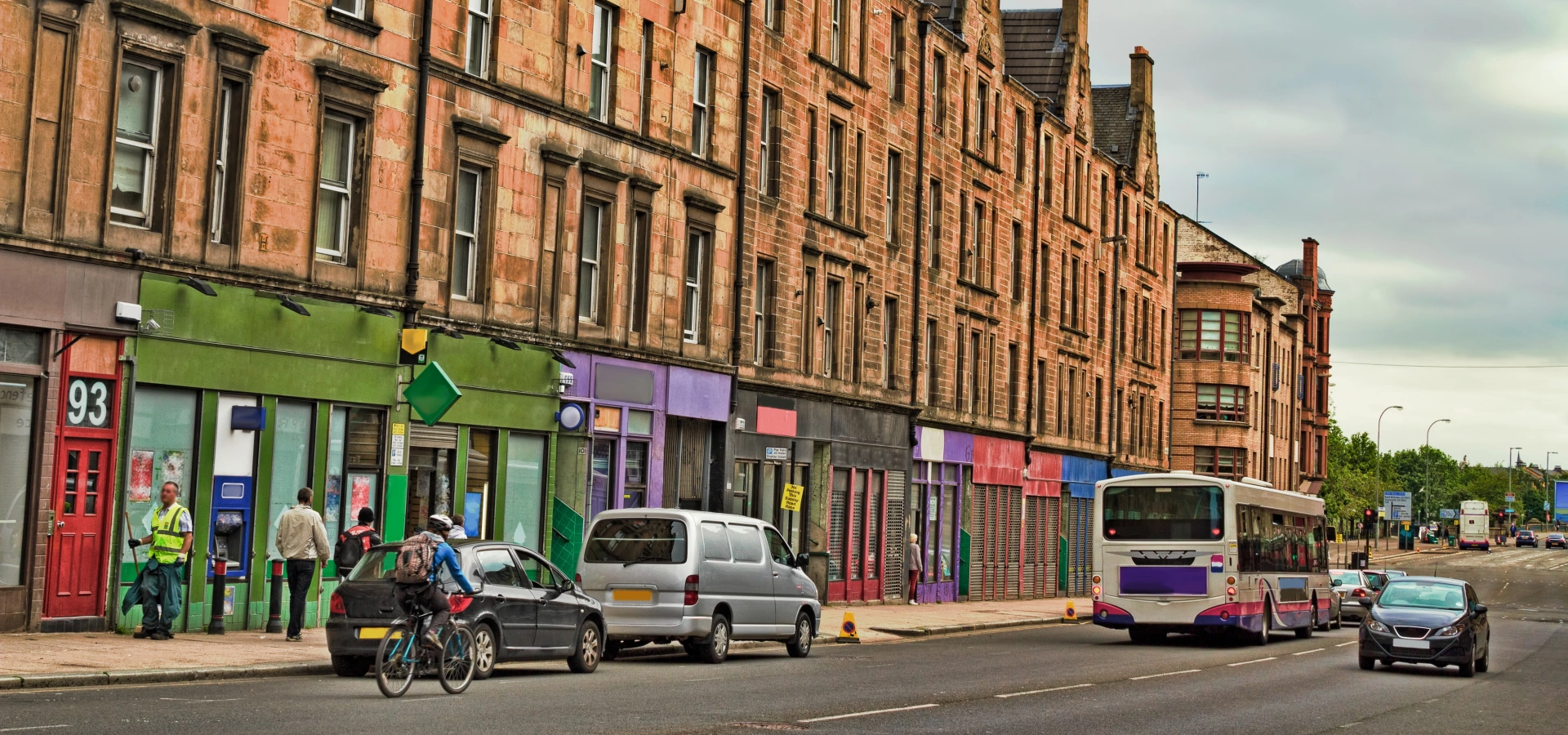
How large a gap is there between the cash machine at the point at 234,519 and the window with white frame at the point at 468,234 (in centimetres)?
546

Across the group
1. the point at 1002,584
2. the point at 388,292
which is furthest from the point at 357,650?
the point at 1002,584

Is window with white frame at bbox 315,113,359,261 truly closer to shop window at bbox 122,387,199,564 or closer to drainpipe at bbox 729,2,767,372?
shop window at bbox 122,387,199,564

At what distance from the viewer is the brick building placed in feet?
271

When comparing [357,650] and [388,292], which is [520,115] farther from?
[357,650]

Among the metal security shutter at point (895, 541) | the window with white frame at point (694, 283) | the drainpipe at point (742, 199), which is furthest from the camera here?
the metal security shutter at point (895, 541)

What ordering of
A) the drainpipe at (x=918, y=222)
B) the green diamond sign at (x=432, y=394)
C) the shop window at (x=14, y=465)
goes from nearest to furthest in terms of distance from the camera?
1. the shop window at (x=14, y=465)
2. the green diamond sign at (x=432, y=394)
3. the drainpipe at (x=918, y=222)

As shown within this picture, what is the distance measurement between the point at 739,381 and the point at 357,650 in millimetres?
18763

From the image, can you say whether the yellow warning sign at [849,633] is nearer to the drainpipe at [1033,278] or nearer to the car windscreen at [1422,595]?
the car windscreen at [1422,595]

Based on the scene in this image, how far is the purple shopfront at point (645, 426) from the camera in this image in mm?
31547

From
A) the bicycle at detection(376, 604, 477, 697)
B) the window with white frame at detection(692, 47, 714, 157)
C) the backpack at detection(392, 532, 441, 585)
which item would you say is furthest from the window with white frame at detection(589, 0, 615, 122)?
the bicycle at detection(376, 604, 477, 697)

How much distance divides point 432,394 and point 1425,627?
49.5 ft

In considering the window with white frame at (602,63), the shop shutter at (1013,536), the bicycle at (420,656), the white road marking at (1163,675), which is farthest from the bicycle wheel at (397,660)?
the shop shutter at (1013,536)

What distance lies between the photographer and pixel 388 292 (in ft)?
86.4

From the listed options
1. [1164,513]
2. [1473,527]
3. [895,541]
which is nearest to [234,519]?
[1164,513]
